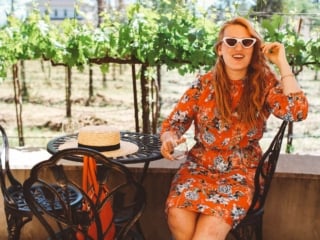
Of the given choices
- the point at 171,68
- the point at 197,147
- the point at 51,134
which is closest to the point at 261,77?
the point at 197,147

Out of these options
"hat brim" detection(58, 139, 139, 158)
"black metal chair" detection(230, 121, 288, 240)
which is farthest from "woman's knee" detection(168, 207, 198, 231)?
"hat brim" detection(58, 139, 139, 158)

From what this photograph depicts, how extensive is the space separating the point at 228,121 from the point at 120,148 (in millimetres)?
492

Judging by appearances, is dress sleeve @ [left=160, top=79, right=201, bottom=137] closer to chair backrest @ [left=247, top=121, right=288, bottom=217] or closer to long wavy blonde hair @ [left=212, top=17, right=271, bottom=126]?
long wavy blonde hair @ [left=212, top=17, right=271, bottom=126]

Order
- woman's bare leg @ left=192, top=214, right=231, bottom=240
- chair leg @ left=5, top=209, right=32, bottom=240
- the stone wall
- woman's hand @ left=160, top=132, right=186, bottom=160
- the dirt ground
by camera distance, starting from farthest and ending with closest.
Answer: the dirt ground < the stone wall < chair leg @ left=5, top=209, right=32, bottom=240 < woman's hand @ left=160, top=132, right=186, bottom=160 < woman's bare leg @ left=192, top=214, right=231, bottom=240

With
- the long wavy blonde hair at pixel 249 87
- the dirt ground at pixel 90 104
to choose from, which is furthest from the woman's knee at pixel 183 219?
the dirt ground at pixel 90 104

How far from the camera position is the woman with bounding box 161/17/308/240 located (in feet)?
6.73

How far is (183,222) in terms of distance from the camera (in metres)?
2.03

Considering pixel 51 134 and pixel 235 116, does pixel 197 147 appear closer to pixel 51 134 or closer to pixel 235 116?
pixel 235 116

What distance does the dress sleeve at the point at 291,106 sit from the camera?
205cm

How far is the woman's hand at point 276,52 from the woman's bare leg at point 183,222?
2.45 ft

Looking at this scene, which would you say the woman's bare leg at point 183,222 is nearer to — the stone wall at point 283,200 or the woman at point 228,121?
the woman at point 228,121

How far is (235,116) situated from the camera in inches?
86.0

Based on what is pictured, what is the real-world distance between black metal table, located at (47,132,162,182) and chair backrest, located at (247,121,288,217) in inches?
16.9

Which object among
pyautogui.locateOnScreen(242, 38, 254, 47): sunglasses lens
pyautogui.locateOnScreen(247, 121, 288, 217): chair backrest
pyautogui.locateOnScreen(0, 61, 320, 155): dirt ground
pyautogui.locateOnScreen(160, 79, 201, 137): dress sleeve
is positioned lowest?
pyautogui.locateOnScreen(0, 61, 320, 155): dirt ground
